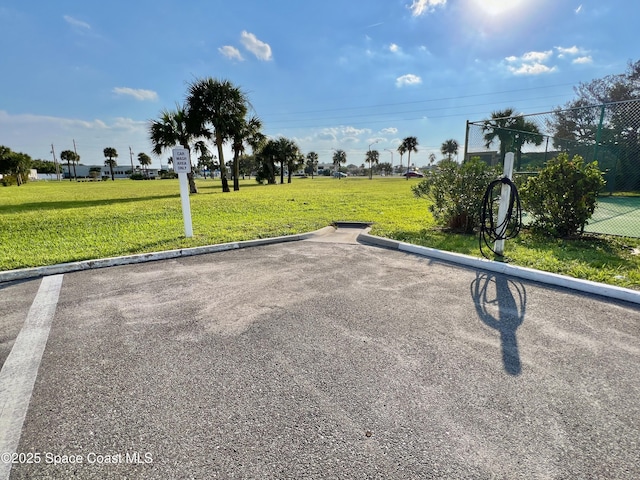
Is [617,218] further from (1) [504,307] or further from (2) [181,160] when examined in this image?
(2) [181,160]

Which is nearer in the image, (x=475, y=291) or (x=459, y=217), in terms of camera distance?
(x=475, y=291)

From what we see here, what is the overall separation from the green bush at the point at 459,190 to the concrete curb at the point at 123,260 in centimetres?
357

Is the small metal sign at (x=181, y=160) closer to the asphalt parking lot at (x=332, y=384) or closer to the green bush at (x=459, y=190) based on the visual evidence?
the asphalt parking lot at (x=332, y=384)

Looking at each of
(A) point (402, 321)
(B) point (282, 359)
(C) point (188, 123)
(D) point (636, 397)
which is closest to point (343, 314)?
(A) point (402, 321)

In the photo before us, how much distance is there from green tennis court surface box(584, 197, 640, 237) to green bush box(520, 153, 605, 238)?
40cm

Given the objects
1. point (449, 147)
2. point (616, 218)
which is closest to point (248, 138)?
point (616, 218)

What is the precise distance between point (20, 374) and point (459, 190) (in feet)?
24.1

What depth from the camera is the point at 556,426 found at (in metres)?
1.89

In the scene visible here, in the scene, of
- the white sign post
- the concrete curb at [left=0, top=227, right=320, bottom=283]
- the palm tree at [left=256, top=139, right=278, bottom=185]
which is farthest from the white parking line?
the palm tree at [left=256, top=139, right=278, bottom=185]

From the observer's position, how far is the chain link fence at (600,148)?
7531mm

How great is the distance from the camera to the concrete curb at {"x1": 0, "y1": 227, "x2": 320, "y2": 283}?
189 inches

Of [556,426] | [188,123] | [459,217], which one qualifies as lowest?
[556,426]

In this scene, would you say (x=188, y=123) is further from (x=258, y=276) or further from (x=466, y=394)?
(x=466, y=394)

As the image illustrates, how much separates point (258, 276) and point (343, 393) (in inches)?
111
